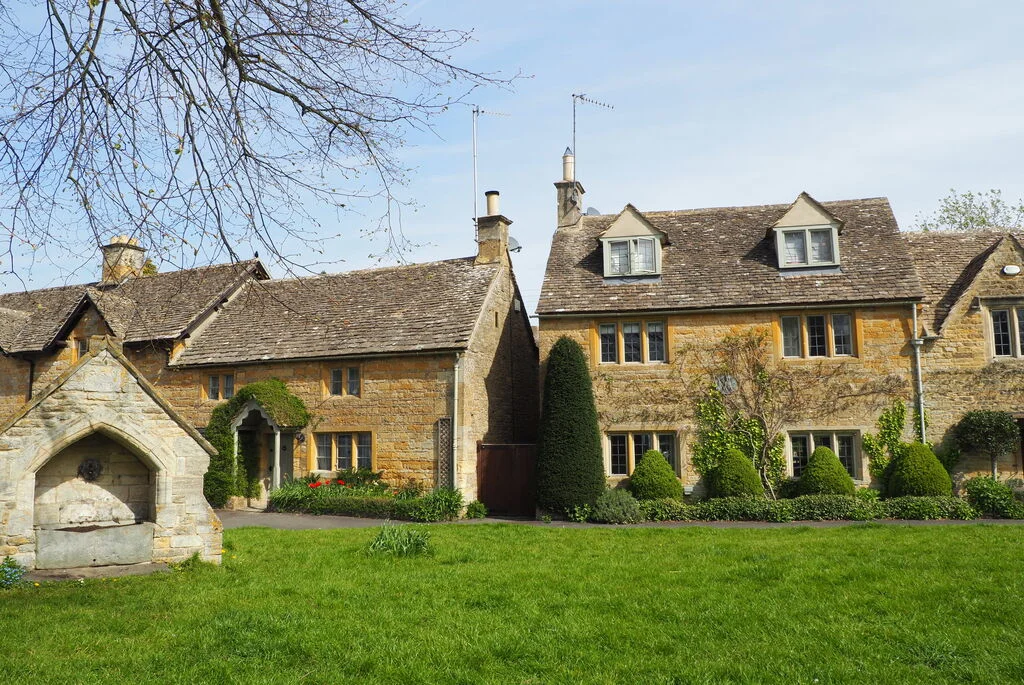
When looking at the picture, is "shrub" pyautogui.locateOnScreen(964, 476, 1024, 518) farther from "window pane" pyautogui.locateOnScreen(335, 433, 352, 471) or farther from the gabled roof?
"window pane" pyautogui.locateOnScreen(335, 433, 352, 471)

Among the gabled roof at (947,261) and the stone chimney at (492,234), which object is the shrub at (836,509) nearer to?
the gabled roof at (947,261)

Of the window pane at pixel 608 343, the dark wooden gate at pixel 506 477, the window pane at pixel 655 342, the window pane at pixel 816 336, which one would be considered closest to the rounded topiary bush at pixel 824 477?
the window pane at pixel 816 336

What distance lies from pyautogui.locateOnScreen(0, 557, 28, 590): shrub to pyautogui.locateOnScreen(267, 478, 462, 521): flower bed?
1172 cm

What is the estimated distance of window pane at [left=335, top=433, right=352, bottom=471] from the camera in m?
24.5

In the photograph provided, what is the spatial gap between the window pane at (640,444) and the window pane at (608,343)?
8.04 feet

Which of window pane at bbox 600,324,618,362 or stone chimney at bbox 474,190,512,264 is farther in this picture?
stone chimney at bbox 474,190,512,264

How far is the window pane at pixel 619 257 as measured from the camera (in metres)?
24.9

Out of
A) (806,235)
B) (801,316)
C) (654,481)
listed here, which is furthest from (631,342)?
(806,235)

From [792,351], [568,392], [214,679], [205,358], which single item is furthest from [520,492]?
[214,679]

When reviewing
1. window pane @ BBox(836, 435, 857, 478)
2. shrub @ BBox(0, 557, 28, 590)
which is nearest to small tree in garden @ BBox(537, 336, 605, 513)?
window pane @ BBox(836, 435, 857, 478)

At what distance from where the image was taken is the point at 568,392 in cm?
2169

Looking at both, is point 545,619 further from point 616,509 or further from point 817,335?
point 817,335

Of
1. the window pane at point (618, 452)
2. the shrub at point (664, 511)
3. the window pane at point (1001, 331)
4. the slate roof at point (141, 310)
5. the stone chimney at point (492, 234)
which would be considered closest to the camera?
the shrub at point (664, 511)

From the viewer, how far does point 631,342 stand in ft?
78.8
